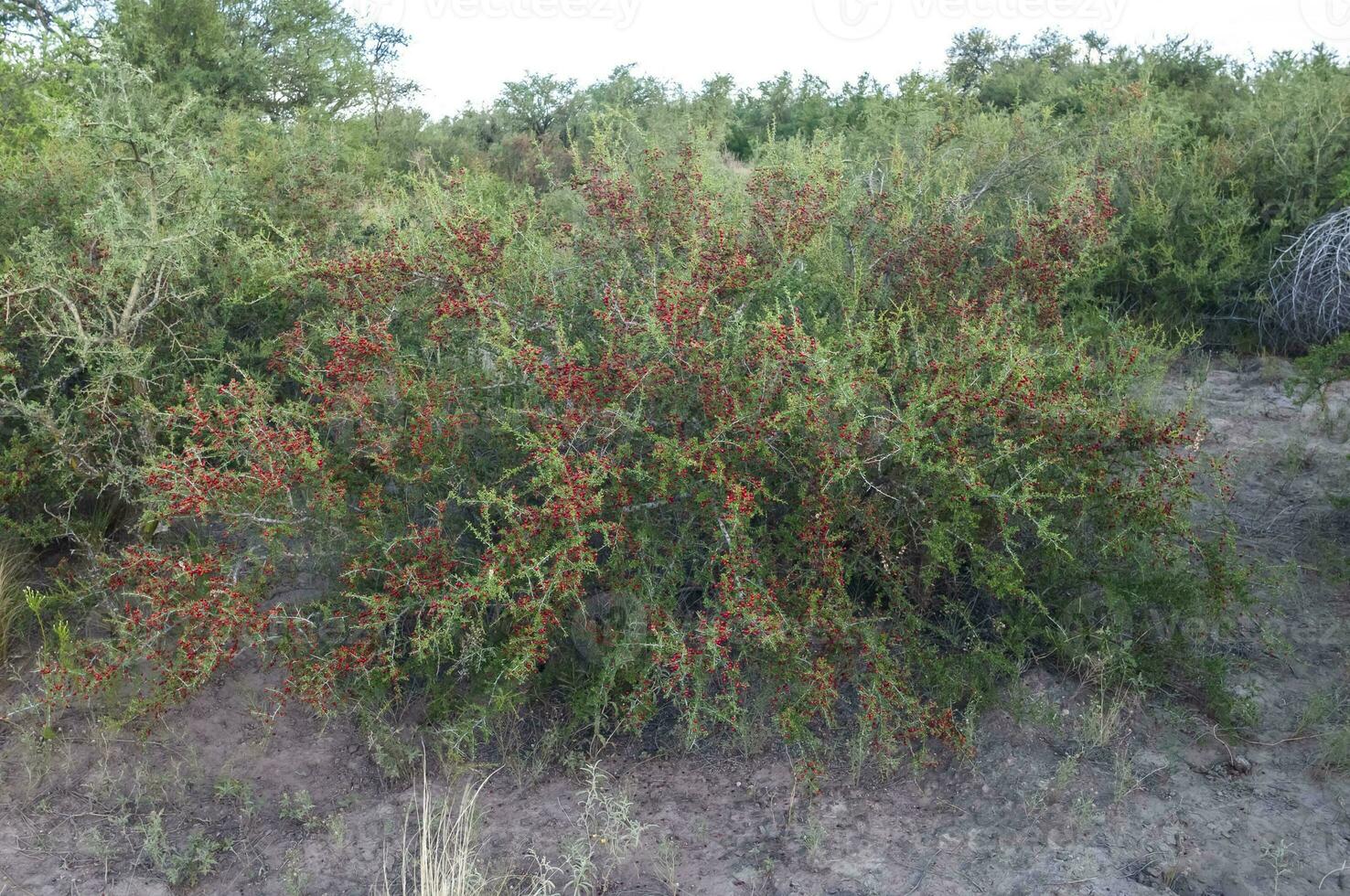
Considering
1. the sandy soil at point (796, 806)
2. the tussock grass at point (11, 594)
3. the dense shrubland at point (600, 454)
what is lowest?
the sandy soil at point (796, 806)

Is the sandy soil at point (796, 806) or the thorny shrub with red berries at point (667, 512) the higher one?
the thorny shrub with red berries at point (667, 512)

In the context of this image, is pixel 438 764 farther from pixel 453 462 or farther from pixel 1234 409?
pixel 1234 409

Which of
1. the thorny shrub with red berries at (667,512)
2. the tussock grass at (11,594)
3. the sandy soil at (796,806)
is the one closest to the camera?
the sandy soil at (796,806)

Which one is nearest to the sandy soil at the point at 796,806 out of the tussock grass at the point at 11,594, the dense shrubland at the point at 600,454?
the dense shrubland at the point at 600,454

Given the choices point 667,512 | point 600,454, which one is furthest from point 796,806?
point 600,454

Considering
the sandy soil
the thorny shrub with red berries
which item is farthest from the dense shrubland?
the sandy soil

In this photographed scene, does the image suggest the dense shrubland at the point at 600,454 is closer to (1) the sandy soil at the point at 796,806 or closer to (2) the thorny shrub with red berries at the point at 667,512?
(2) the thorny shrub with red berries at the point at 667,512

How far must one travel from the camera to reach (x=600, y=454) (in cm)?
370

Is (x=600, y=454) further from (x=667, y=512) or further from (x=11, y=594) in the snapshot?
(x=11, y=594)

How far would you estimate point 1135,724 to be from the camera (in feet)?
12.3

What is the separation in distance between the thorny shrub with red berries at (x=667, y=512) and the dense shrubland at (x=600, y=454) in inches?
0.9

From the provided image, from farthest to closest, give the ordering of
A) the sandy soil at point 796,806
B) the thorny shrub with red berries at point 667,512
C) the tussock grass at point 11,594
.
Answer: the tussock grass at point 11,594 < the thorny shrub with red berries at point 667,512 < the sandy soil at point 796,806

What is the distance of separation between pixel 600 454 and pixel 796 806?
1.40 metres

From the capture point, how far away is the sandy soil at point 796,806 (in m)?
3.19
